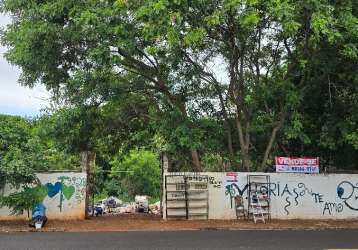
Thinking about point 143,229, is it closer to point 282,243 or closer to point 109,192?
point 282,243

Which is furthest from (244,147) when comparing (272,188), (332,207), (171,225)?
(171,225)

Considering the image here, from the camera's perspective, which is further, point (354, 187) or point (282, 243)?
point (354, 187)

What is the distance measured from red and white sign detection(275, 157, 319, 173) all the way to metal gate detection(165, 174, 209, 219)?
3.06 meters

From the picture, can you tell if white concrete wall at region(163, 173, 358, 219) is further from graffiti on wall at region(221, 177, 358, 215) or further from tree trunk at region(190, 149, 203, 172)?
tree trunk at region(190, 149, 203, 172)

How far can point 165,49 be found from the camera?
60.2ft

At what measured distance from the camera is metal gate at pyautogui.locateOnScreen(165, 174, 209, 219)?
70.9 ft

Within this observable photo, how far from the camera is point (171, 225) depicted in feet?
64.5

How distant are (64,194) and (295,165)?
29.9ft

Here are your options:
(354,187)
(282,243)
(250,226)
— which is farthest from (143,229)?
(354,187)

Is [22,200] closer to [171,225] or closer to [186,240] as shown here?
[171,225]

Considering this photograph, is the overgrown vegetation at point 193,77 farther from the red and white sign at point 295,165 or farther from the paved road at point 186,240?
the paved road at point 186,240

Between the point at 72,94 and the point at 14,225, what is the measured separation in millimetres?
5230

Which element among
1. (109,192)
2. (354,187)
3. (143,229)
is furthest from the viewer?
(109,192)

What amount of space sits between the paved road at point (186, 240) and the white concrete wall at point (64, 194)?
4371mm
